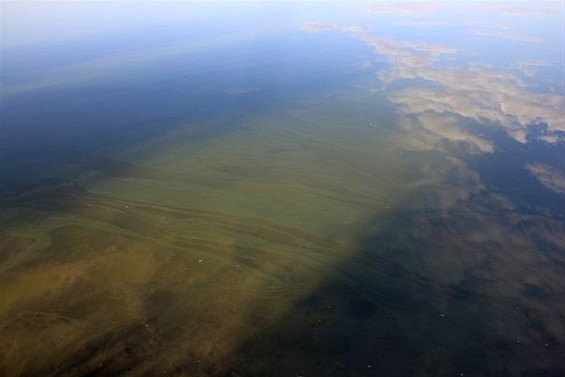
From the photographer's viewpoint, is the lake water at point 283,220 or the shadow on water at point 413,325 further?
the lake water at point 283,220

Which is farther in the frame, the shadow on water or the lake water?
the lake water

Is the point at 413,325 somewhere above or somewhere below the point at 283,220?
below

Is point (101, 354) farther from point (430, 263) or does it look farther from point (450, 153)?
point (450, 153)

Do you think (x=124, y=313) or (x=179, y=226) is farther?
(x=179, y=226)

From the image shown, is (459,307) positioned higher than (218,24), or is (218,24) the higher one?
(218,24)

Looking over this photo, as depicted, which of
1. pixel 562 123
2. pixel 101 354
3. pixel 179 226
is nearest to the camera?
pixel 101 354

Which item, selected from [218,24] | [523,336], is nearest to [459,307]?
[523,336]

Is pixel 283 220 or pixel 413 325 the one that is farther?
pixel 283 220

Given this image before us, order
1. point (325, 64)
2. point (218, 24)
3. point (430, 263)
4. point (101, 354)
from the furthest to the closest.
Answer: point (218, 24), point (325, 64), point (430, 263), point (101, 354)
